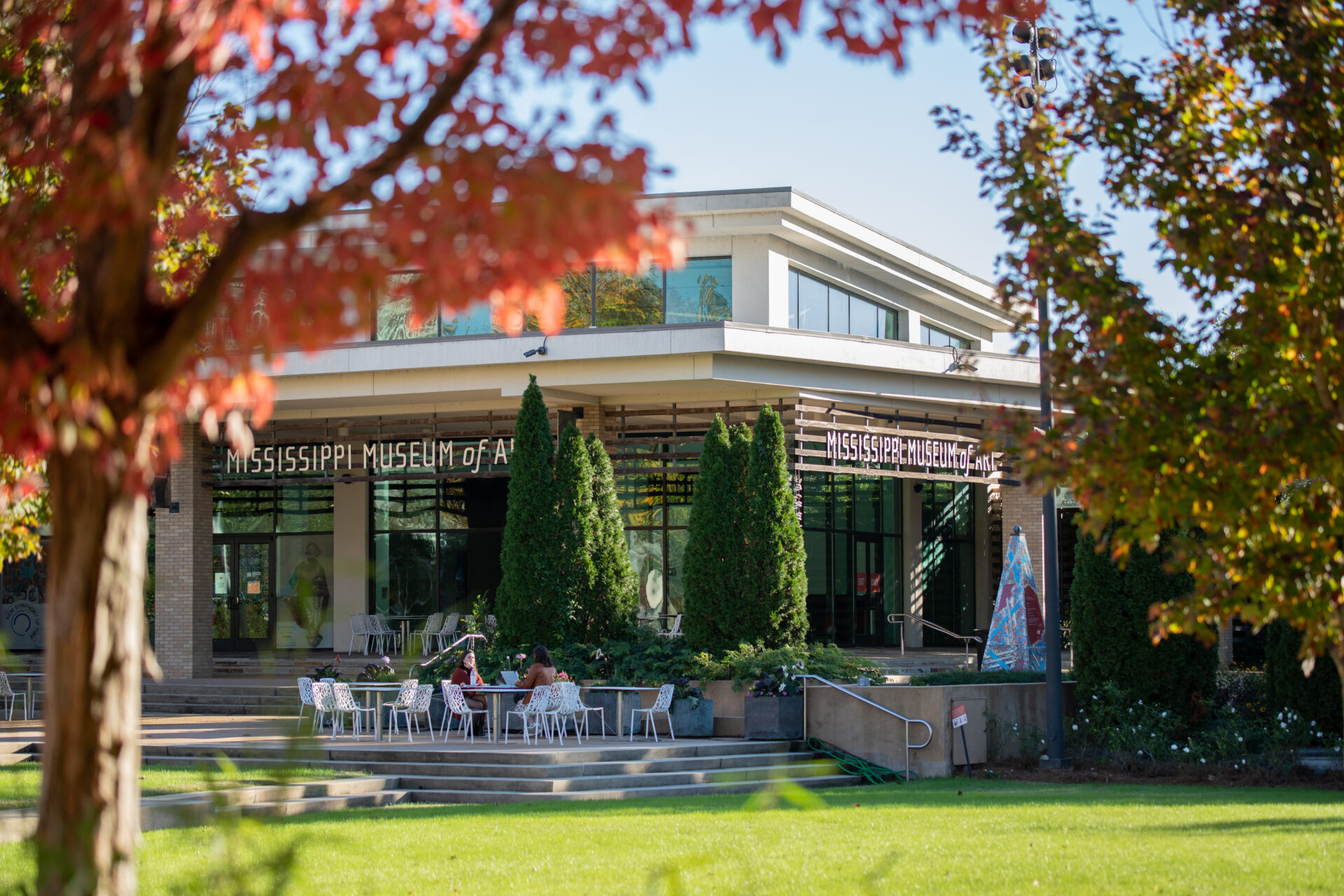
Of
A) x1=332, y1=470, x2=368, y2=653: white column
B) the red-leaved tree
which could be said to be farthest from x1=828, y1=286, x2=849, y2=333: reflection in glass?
the red-leaved tree

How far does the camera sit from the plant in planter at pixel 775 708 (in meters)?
17.1

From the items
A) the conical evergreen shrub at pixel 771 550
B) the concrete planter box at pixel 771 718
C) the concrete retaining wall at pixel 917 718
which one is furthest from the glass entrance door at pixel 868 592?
the concrete planter box at pixel 771 718

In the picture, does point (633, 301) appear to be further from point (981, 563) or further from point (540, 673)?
point (981, 563)

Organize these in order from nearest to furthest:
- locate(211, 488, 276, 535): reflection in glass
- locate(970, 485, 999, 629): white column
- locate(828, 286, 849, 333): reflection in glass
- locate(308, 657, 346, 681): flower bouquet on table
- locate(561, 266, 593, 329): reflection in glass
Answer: locate(308, 657, 346, 681): flower bouquet on table → locate(561, 266, 593, 329): reflection in glass → locate(828, 286, 849, 333): reflection in glass → locate(211, 488, 276, 535): reflection in glass → locate(970, 485, 999, 629): white column

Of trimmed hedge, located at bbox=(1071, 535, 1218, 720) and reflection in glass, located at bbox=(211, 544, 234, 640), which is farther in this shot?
reflection in glass, located at bbox=(211, 544, 234, 640)

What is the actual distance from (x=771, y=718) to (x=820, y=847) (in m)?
7.31

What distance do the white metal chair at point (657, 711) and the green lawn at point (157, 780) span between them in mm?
4063

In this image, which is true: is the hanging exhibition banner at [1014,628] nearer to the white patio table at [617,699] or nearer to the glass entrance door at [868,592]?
the white patio table at [617,699]

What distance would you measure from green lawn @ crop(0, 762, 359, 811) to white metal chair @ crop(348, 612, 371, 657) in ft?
36.9

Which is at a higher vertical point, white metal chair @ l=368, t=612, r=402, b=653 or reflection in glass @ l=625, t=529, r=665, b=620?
reflection in glass @ l=625, t=529, r=665, b=620

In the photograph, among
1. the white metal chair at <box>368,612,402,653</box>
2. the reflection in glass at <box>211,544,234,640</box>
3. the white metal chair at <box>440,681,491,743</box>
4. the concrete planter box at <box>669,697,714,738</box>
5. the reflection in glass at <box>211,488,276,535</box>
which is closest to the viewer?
the white metal chair at <box>440,681,491,743</box>

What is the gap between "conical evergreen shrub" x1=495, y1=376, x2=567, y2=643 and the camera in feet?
65.9

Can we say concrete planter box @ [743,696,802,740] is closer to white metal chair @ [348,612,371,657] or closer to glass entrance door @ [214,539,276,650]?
white metal chair @ [348,612,371,657]

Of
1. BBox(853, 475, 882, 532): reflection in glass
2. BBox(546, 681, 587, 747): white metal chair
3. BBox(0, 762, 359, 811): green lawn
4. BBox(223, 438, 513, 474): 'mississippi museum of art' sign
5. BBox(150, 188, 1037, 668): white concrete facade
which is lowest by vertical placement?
BBox(0, 762, 359, 811): green lawn
